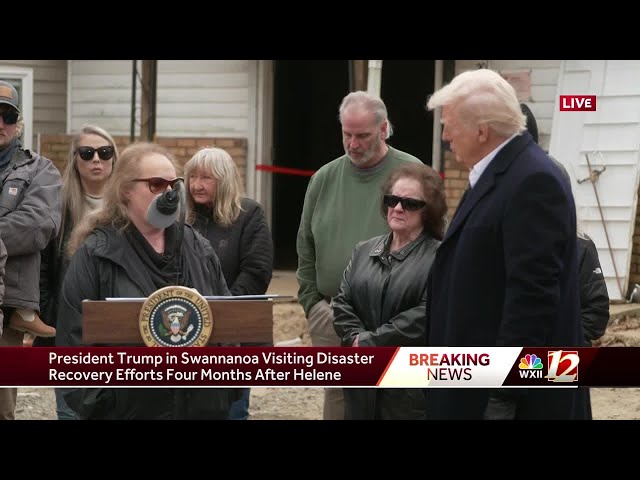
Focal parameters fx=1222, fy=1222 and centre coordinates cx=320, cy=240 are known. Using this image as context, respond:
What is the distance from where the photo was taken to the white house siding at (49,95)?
10117 mm

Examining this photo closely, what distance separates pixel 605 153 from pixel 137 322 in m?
3.33

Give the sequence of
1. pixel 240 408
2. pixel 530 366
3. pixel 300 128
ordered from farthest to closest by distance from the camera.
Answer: pixel 300 128
pixel 240 408
pixel 530 366

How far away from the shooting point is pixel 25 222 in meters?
5.28

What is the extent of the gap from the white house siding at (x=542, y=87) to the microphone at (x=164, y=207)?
373 centimetres

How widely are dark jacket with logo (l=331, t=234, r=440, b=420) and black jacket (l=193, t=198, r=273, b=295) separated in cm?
79

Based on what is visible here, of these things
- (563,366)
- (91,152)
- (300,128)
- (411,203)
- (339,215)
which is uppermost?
(300,128)

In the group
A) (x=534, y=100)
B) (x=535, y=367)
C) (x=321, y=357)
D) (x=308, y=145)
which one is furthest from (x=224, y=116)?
(x=535, y=367)

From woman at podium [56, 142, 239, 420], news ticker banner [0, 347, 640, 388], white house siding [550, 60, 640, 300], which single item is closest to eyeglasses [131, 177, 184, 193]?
woman at podium [56, 142, 239, 420]

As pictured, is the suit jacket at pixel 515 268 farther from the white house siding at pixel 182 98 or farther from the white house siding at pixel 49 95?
the white house siding at pixel 49 95

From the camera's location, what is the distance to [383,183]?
5355mm

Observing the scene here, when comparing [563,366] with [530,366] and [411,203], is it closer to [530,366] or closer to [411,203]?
[530,366]

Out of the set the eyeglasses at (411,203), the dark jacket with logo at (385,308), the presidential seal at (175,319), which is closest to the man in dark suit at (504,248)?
the dark jacket with logo at (385,308)

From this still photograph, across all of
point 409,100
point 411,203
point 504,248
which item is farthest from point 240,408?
point 409,100

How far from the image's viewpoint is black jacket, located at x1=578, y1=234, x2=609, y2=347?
5051 millimetres
